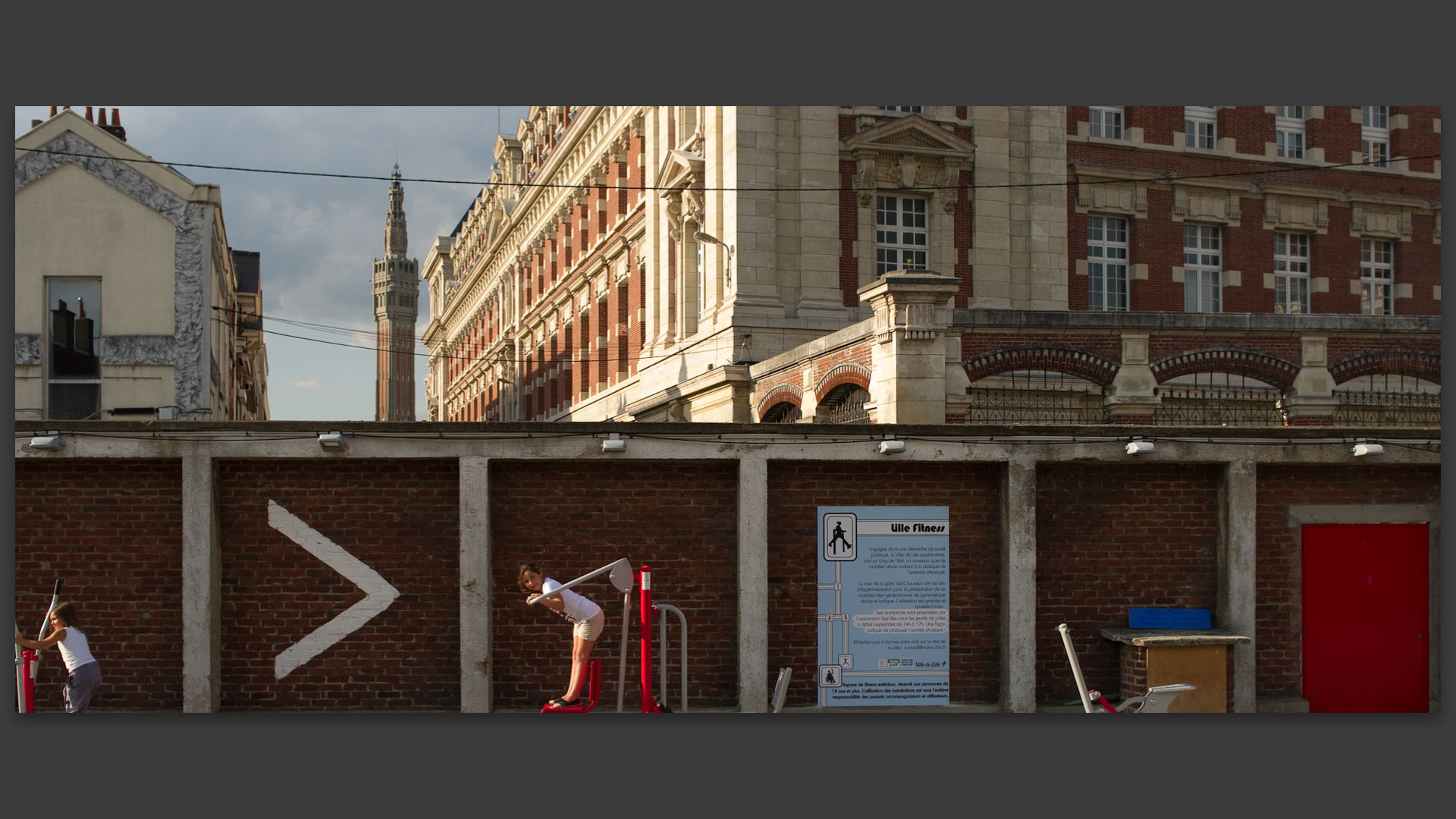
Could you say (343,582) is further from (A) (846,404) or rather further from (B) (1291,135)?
(B) (1291,135)

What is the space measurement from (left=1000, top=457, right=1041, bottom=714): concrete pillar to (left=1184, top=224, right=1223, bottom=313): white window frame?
70.1ft

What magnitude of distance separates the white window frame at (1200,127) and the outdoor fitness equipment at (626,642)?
25.4 meters

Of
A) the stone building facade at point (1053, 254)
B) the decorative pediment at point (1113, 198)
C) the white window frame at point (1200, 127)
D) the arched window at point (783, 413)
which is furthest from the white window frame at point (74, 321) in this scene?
the white window frame at point (1200, 127)

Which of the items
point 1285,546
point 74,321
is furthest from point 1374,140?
point 74,321

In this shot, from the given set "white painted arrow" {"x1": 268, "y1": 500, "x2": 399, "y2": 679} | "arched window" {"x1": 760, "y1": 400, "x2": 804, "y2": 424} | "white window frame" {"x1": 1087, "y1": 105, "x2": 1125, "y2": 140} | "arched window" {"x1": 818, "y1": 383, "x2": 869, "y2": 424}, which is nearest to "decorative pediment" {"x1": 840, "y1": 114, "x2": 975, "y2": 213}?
"white window frame" {"x1": 1087, "y1": 105, "x2": 1125, "y2": 140}

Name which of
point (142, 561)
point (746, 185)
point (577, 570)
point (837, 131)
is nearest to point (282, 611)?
point (142, 561)

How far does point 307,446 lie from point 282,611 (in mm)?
1576

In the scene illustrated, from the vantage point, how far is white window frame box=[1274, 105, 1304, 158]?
3356 cm

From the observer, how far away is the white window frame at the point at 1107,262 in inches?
1239

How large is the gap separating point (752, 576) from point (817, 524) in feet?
2.65

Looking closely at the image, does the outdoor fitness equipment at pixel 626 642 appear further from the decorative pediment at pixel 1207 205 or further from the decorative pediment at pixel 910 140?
the decorative pediment at pixel 1207 205

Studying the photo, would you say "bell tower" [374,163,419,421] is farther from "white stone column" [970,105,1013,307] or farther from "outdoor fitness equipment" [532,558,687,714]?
"outdoor fitness equipment" [532,558,687,714]

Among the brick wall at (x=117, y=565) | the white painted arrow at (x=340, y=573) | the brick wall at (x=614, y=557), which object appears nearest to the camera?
the brick wall at (x=117, y=565)

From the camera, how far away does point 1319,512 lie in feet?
43.2
